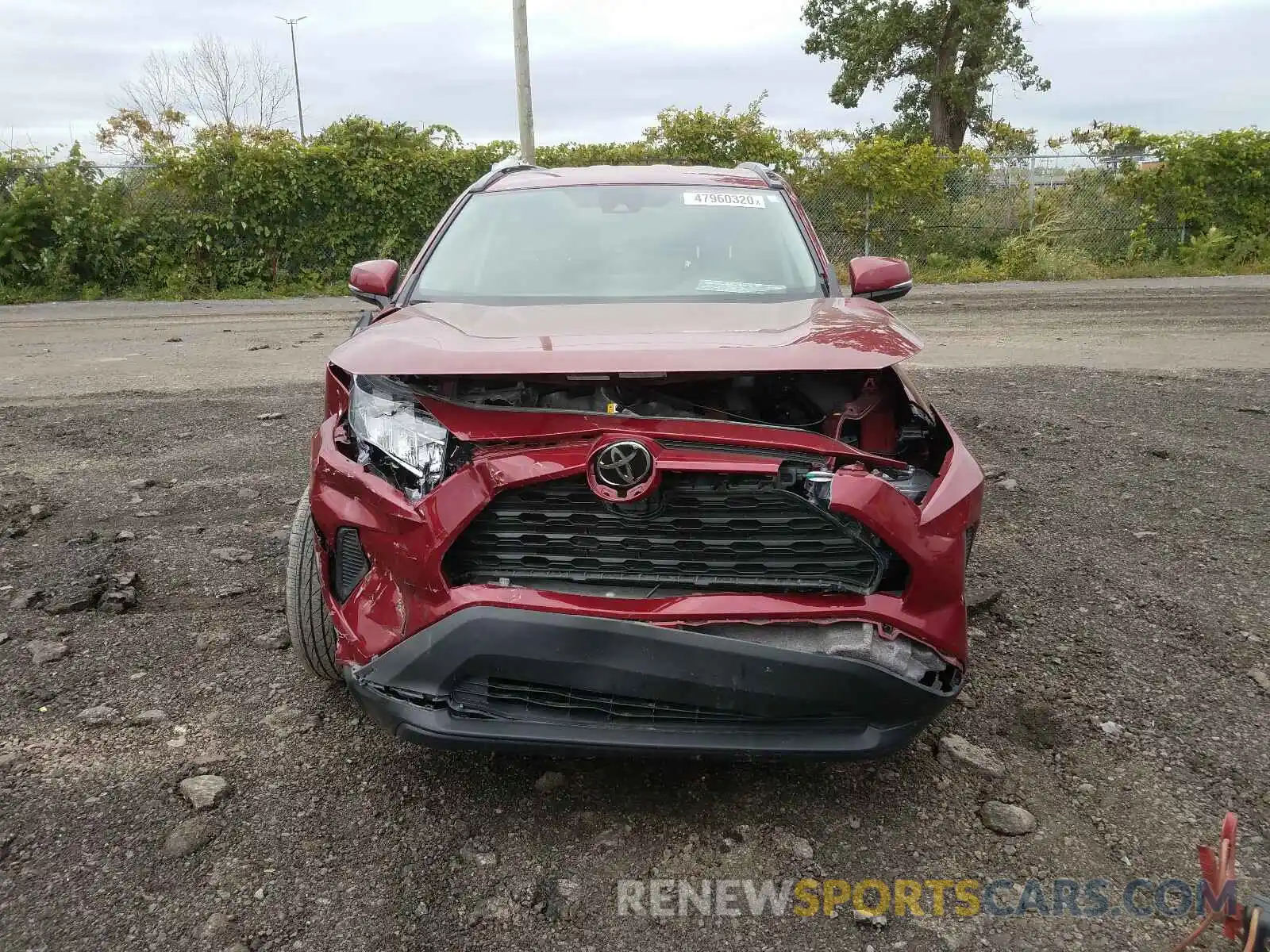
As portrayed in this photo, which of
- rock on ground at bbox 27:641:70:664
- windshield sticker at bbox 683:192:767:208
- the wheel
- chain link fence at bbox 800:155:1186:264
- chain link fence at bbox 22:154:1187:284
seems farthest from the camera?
chain link fence at bbox 800:155:1186:264

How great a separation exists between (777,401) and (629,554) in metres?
0.70

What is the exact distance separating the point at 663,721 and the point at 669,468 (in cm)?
60

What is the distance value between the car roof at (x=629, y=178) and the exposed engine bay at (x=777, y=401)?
1.76 m

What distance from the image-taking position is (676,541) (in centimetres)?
228

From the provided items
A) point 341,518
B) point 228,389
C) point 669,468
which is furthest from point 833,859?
point 228,389

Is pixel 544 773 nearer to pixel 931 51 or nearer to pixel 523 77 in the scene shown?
pixel 523 77

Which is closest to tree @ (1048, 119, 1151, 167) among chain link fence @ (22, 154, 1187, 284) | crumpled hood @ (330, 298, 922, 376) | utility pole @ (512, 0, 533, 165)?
chain link fence @ (22, 154, 1187, 284)

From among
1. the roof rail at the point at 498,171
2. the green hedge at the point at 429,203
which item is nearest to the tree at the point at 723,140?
the green hedge at the point at 429,203

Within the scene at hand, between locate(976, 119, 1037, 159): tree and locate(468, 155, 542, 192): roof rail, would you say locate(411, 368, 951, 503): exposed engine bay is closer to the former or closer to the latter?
locate(468, 155, 542, 192): roof rail

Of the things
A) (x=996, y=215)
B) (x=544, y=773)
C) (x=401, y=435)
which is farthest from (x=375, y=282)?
(x=996, y=215)

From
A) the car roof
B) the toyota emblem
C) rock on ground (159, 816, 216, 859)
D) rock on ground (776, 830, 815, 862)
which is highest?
the car roof

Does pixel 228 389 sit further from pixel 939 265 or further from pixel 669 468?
pixel 939 265

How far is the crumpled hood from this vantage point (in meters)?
2.31

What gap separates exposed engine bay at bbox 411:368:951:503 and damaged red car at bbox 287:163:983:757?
0.4 inches
